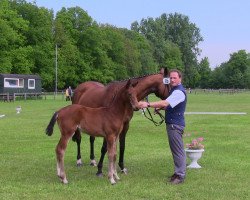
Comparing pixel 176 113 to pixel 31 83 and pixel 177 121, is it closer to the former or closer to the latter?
pixel 177 121

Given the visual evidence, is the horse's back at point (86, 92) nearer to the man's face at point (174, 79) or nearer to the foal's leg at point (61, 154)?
the foal's leg at point (61, 154)

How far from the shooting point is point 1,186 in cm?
857

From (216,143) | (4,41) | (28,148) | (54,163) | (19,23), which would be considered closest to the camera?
(54,163)

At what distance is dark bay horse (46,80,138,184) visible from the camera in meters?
8.98

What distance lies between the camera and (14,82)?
57188mm

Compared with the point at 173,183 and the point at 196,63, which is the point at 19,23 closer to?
the point at 173,183

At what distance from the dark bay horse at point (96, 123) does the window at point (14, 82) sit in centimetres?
4825

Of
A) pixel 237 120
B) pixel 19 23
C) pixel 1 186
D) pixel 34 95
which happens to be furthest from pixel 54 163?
pixel 19 23

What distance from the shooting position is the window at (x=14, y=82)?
55719 mm

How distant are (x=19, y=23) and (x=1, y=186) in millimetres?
59154

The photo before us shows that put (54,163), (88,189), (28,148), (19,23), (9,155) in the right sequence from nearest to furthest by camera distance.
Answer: (88,189) → (54,163) → (9,155) → (28,148) → (19,23)

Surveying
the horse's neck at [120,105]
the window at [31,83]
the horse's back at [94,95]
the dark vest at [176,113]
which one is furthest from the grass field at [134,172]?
the window at [31,83]

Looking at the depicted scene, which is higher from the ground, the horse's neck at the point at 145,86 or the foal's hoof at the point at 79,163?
the horse's neck at the point at 145,86

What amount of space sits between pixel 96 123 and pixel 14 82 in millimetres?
50043
